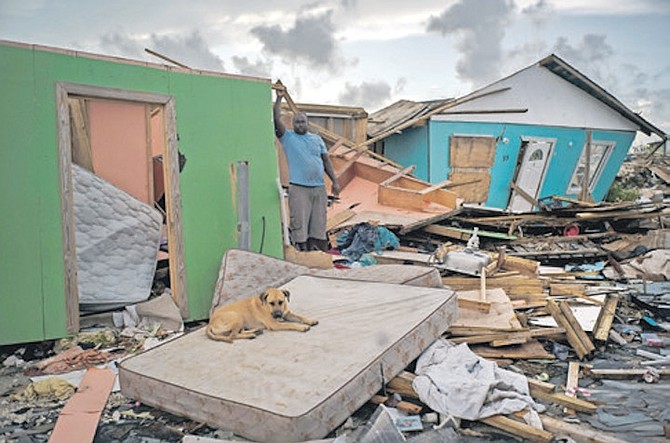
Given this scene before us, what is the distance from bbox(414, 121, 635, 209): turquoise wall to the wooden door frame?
9232 millimetres

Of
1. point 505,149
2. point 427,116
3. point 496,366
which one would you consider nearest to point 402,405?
point 496,366

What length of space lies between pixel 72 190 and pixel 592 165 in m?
15.0

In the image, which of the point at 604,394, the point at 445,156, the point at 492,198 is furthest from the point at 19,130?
the point at 492,198

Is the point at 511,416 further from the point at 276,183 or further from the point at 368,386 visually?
the point at 276,183

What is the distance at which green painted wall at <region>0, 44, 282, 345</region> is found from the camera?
15.4 ft

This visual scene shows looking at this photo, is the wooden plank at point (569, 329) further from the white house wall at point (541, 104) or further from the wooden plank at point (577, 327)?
the white house wall at point (541, 104)

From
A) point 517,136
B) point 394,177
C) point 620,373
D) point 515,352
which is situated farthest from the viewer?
point 517,136

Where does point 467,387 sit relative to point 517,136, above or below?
below

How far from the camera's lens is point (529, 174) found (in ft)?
48.1

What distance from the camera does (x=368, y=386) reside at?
138 inches

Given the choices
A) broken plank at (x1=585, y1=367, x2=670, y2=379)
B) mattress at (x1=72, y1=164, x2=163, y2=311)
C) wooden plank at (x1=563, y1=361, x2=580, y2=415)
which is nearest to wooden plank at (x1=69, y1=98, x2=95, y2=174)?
mattress at (x1=72, y1=164, x2=163, y2=311)

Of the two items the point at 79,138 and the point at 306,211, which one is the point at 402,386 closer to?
the point at 306,211

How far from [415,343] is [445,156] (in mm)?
10328

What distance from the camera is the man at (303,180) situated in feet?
23.3
